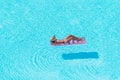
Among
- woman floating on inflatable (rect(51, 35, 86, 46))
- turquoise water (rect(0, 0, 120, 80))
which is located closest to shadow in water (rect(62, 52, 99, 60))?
turquoise water (rect(0, 0, 120, 80))

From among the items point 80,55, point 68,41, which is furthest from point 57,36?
point 80,55

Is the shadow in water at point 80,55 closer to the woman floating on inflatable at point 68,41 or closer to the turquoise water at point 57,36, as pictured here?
the turquoise water at point 57,36

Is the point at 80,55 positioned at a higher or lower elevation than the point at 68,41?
lower

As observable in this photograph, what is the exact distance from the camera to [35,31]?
7.54 m

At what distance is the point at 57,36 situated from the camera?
737 centimetres

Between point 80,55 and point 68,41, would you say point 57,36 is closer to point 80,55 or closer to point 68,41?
point 68,41

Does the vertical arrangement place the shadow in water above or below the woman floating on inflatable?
below

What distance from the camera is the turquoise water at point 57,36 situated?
6.61 metres

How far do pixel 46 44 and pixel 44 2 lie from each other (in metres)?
1.70

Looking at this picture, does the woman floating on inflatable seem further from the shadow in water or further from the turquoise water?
the shadow in water

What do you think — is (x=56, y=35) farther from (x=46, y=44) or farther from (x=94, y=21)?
(x=94, y=21)

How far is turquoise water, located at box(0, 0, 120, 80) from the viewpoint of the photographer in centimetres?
661

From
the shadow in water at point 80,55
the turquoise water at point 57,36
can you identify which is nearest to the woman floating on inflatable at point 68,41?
the turquoise water at point 57,36

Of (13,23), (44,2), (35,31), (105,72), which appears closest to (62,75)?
(105,72)
